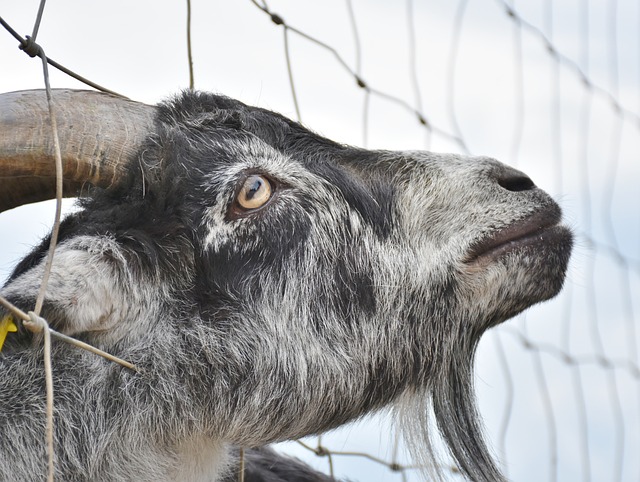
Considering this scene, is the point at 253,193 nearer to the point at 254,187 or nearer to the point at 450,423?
the point at 254,187

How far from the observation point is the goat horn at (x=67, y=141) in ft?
8.64

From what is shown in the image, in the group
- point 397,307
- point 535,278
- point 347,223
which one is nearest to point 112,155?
point 347,223

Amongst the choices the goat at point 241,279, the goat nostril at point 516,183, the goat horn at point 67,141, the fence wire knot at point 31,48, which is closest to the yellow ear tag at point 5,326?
the goat at point 241,279

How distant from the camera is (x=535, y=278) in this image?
292 cm

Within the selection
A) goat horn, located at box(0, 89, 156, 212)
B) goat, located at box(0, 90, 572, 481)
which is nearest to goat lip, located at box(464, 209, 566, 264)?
goat, located at box(0, 90, 572, 481)

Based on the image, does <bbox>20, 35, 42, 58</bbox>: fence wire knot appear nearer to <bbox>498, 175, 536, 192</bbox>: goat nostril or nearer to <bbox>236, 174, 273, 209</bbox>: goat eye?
<bbox>236, 174, 273, 209</bbox>: goat eye

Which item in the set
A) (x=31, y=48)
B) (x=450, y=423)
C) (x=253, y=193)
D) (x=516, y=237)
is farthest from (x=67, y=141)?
(x=450, y=423)

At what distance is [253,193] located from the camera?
296 centimetres

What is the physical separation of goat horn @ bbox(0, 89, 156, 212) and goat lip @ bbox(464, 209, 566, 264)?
1081mm

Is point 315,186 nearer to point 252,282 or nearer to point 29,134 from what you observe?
point 252,282

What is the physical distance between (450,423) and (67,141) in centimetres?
159

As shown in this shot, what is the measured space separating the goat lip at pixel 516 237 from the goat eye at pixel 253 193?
2.11ft

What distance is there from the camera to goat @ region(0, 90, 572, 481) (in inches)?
110

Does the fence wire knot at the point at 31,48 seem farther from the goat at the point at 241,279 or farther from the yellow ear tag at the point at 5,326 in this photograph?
the yellow ear tag at the point at 5,326
